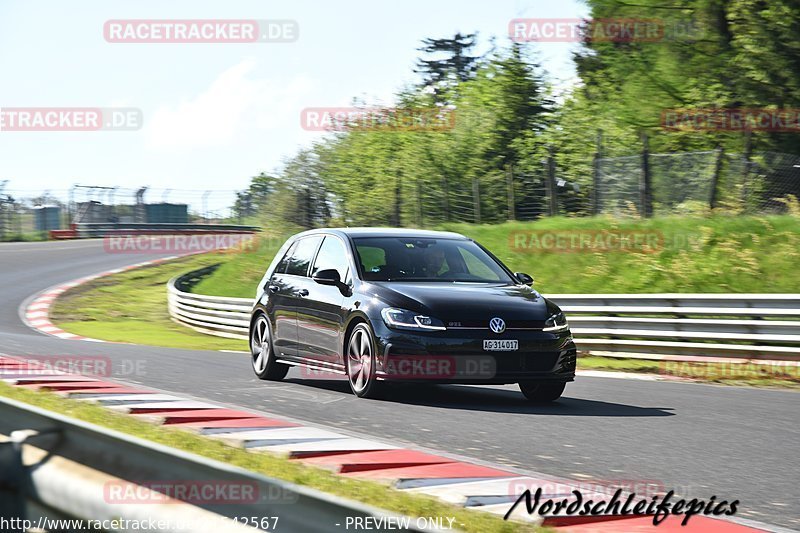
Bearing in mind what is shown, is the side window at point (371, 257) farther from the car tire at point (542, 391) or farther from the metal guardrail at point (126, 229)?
the metal guardrail at point (126, 229)

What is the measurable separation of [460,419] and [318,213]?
2861 cm

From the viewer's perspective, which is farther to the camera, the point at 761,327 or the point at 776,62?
the point at 776,62

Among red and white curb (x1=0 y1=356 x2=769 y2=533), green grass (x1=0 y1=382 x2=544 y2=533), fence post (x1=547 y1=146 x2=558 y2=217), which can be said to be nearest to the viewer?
green grass (x1=0 y1=382 x2=544 y2=533)

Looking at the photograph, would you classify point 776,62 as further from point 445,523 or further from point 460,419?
point 445,523

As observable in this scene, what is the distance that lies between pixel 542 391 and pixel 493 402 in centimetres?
48

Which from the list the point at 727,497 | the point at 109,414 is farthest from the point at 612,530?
the point at 109,414

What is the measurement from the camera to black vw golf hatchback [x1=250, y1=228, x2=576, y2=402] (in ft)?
32.4

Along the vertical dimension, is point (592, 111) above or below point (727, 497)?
above

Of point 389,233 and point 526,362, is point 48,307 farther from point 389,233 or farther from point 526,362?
point 526,362

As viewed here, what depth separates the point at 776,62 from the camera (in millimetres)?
28359

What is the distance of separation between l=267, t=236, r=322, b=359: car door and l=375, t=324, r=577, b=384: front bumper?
6.58 ft

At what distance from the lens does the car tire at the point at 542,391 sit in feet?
34.5

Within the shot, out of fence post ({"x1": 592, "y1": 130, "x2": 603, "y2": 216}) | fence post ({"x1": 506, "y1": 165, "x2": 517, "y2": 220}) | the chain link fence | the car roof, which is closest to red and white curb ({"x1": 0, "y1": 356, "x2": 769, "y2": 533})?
the car roof

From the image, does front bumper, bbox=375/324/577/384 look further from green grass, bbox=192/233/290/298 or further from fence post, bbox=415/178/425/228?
fence post, bbox=415/178/425/228
